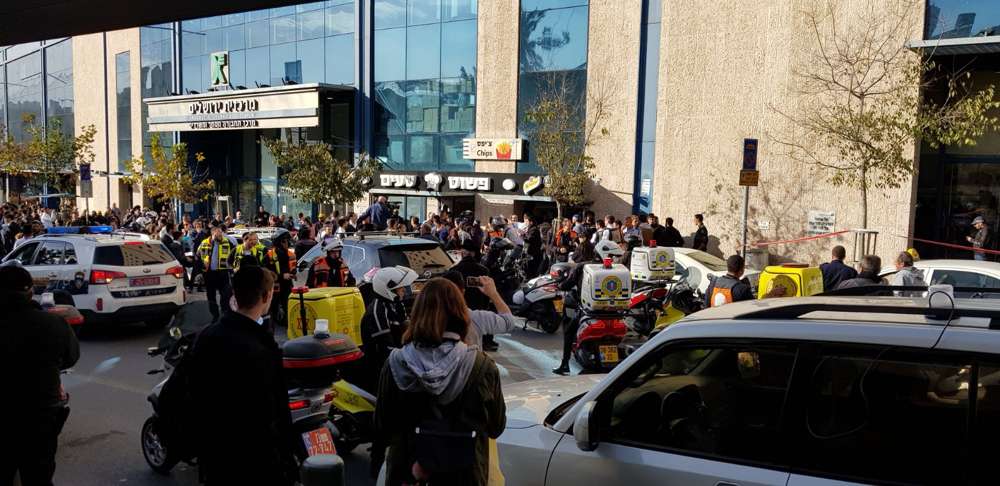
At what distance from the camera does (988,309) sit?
3082 mm

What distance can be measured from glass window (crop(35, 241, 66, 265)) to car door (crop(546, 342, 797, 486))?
1163 centimetres

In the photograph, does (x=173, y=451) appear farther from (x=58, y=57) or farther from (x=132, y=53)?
(x=58, y=57)

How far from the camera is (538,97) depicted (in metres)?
24.6

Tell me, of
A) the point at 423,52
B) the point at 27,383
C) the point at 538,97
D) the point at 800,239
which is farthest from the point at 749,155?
the point at 423,52

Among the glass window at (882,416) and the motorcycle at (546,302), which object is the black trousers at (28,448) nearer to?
the glass window at (882,416)

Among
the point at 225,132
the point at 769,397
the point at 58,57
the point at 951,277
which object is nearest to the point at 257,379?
the point at 769,397

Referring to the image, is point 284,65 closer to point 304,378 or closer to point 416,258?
point 416,258

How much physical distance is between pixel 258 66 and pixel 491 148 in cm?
1437

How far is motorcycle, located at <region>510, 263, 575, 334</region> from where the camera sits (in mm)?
12906

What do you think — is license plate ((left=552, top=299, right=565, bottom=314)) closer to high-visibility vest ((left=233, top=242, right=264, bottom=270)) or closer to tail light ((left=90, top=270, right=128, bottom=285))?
high-visibility vest ((left=233, top=242, right=264, bottom=270))

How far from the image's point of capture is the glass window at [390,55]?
95.1 feet

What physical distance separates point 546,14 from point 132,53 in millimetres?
27615

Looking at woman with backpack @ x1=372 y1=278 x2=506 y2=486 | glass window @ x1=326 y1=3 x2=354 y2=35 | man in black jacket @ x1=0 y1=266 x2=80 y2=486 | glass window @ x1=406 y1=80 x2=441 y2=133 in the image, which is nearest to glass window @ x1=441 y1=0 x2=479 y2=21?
glass window @ x1=406 y1=80 x2=441 y2=133

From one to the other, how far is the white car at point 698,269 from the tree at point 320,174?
14.7m
